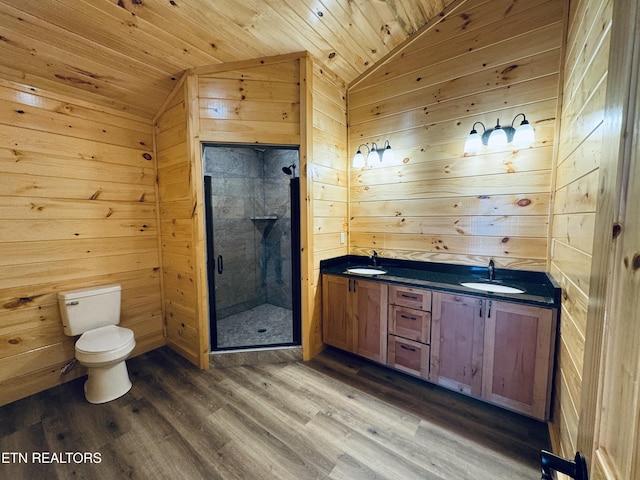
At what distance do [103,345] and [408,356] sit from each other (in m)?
2.34

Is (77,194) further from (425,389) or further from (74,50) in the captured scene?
(425,389)

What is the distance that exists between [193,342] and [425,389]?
81.5 inches

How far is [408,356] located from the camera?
2148 mm

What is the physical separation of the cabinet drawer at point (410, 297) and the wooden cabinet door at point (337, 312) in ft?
1.33

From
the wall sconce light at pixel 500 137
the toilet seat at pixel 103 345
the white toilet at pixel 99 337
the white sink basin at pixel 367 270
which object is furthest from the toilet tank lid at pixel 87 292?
the wall sconce light at pixel 500 137

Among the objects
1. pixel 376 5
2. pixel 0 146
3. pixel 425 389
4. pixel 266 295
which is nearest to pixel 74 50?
pixel 0 146

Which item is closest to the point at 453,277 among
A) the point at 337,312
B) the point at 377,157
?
the point at 337,312

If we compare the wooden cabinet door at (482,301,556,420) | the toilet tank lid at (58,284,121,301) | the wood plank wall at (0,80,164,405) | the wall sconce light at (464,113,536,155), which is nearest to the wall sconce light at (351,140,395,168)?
the wall sconce light at (464,113,536,155)

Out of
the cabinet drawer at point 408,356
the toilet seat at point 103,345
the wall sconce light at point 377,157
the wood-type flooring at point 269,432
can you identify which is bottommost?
the wood-type flooring at point 269,432

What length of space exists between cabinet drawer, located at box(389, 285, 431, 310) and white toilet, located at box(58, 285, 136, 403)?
2112 millimetres

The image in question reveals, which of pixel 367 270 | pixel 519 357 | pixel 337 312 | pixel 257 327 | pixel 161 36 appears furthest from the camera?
pixel 257 327

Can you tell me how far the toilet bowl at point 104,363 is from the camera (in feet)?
6.26

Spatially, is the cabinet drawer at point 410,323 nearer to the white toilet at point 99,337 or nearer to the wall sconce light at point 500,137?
the wall sconce light at point 500,137

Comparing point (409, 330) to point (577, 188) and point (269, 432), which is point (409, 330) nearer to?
point (269, 432)
